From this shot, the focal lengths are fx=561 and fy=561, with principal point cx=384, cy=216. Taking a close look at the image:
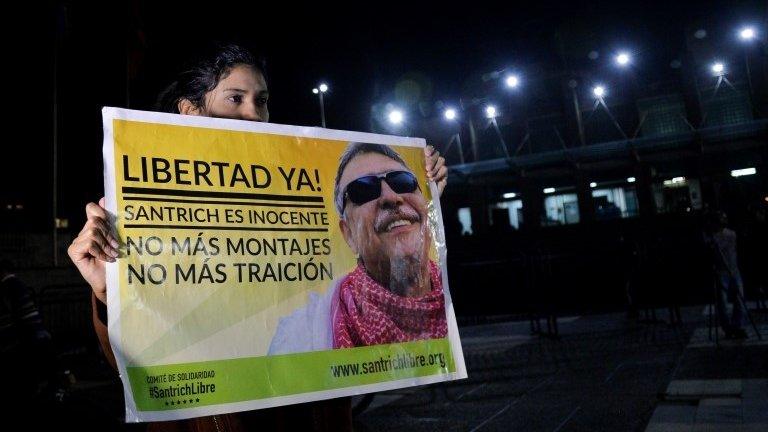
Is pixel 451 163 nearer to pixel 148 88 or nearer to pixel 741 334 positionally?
pixel 741 334

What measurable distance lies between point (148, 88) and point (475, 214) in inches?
1110

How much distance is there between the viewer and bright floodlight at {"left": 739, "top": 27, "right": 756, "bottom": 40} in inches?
968

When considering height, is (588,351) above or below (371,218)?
below

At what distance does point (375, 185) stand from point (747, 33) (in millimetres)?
28929

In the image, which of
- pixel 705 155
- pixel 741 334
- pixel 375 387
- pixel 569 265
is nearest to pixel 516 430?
pixel 375 387

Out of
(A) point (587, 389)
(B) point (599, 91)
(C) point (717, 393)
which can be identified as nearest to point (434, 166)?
(C) point (717, 393)

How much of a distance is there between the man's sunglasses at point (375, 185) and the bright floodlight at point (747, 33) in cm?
2875

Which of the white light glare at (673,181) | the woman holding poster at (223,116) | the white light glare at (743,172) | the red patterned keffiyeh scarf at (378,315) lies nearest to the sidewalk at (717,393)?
the red patterned keffiyeh scarf at (378,315)

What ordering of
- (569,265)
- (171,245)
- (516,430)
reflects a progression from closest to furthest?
(171,245), (516,430), (569,265)

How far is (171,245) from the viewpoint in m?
1.58

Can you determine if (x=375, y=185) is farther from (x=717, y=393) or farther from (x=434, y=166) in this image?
(x=717, y=393)

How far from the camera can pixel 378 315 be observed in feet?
5.97

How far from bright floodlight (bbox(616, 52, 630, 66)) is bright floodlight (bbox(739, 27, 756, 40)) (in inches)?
186

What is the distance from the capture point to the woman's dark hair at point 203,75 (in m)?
1.83
